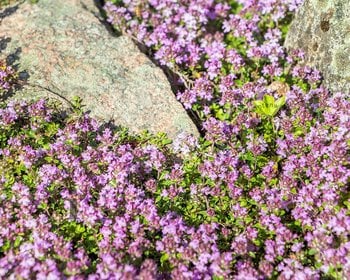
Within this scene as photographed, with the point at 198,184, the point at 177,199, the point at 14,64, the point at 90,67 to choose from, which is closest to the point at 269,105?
the point at 198,184

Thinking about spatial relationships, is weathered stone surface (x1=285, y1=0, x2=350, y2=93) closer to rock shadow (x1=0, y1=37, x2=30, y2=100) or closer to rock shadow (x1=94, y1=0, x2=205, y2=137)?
rock shadow (x1=94, y1=0, x2=205, y2=137)

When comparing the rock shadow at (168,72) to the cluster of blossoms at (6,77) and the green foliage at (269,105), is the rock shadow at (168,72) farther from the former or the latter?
the cluster of blossoms at (6,77)

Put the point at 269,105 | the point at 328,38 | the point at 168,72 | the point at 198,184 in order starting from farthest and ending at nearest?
1. the point at 168,72
2. the point at 328,38
3. the point at 269,105
4. the point at 198,184

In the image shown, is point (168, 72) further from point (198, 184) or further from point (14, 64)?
point (198, 184)

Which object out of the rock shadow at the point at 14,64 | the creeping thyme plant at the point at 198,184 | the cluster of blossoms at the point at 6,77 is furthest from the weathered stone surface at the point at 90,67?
the creeping thyme plant at the point at 198,184

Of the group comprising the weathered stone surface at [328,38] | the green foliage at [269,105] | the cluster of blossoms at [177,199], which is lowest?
the cluster of blossoms at [177,199]

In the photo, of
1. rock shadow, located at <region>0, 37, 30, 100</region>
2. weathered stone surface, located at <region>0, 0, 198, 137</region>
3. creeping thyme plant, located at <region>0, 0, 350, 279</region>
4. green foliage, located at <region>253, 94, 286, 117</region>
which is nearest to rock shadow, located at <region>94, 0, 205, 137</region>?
creeping thyme plant, located at <region>0, 0, 350, 279</region>

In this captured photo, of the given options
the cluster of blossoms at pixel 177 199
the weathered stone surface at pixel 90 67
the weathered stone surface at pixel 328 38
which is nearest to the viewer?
the cluster of blossoms at pixel 177 199
